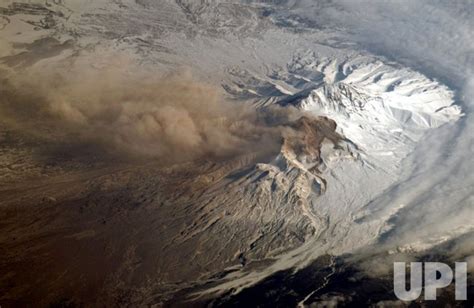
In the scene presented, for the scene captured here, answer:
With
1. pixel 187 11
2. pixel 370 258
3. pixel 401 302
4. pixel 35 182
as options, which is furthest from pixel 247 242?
pixel 187 11

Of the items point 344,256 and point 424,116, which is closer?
point 344,256

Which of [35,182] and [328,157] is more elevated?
[328,157]

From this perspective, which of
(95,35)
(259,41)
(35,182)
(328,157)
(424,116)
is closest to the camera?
(35,182)

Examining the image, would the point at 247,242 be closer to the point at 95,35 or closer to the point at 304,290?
the point at 304,290

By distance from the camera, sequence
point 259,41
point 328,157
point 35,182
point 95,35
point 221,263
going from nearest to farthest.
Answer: point 221,263 → point 35,182 → point 328,157 → point 95,35 → point 259,41

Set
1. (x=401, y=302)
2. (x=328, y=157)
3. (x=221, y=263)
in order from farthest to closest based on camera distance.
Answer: (x=328, y=157), (x=221, y=263), (x=401, y=302)

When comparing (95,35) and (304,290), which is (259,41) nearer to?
(95,35)

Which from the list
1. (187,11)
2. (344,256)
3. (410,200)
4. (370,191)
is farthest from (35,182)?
(187,11)

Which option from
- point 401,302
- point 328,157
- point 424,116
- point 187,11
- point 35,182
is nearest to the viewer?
point 401,302

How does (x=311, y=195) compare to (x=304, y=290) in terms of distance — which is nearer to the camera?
(x=304, y=290)
